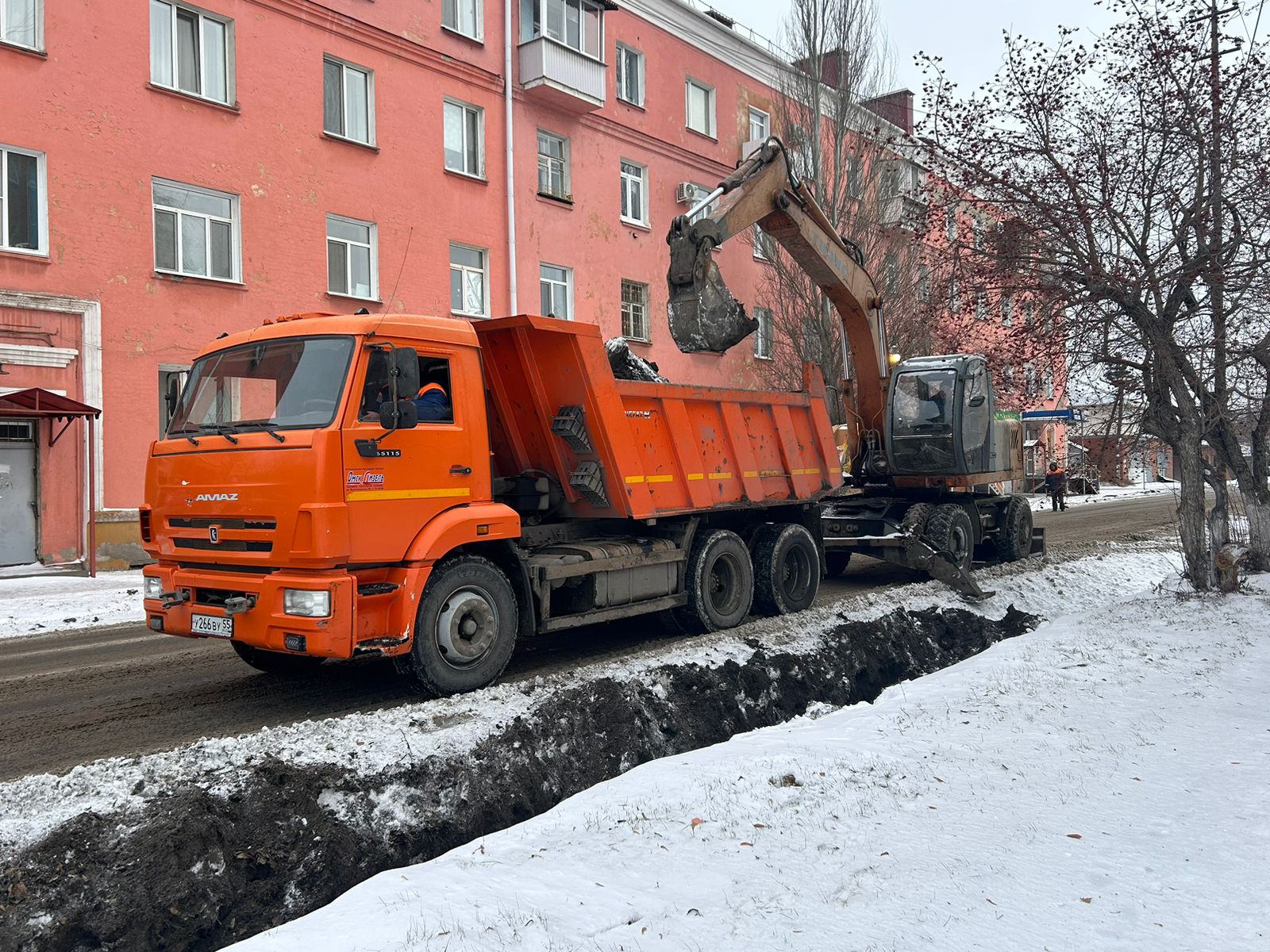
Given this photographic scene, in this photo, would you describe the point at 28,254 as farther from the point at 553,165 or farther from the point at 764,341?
the point at 764,341

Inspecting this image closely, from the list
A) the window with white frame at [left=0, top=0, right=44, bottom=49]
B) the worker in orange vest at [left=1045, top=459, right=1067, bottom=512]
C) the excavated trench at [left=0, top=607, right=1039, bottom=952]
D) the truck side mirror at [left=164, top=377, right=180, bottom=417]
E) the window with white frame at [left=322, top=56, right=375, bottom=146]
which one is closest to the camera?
the excavated trench at [left=0, top=607, right=1039, bottom=952]

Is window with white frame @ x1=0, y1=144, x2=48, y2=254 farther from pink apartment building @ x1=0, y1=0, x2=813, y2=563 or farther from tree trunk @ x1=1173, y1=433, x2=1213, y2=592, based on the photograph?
tree trunk @ x1=1173, y1=433, x2=1213, y2=592

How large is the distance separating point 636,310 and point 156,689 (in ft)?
59.6

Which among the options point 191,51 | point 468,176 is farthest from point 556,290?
point 191,51

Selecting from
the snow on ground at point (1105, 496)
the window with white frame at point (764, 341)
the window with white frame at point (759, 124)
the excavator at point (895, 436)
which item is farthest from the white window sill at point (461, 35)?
the snow on ground at point (1105, 496)

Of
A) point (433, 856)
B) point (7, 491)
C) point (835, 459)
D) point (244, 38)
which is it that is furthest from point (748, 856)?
point (244, 38)

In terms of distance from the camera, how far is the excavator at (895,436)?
11.3m

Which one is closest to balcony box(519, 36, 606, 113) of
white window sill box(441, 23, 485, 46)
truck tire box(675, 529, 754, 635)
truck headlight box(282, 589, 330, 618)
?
white window sill box(441, 23, 485, 46)

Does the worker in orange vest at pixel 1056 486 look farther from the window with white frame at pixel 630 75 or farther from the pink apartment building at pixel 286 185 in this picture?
the window with white frame at pixel 630 75

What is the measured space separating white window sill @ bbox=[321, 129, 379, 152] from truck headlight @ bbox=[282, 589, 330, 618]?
13557 millimetres

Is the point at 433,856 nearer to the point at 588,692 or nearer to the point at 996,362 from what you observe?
the point at 588,692

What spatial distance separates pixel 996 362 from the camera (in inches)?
443

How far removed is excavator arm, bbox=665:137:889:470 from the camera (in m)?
9.38

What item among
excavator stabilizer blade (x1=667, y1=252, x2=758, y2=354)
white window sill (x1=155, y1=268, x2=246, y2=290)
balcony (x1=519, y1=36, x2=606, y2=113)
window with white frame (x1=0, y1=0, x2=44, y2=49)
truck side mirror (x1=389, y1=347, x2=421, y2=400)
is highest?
balcony (x1=519, y1=36, x2=606, y2=113)
